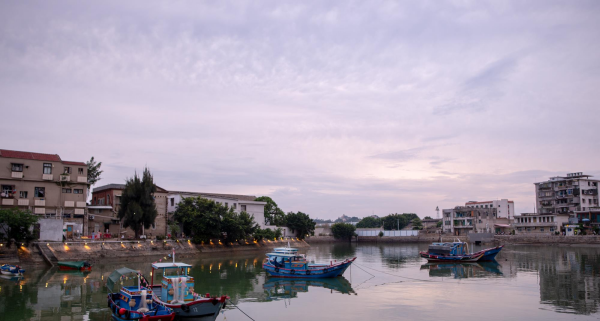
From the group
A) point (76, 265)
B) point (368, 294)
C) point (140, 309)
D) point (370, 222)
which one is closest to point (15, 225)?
point (76, 265)

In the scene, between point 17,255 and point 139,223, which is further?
point 139,223

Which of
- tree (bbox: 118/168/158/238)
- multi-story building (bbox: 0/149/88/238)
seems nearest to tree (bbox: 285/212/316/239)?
tree (bbox: 118/168/158/238)

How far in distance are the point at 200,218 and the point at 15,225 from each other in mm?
20441

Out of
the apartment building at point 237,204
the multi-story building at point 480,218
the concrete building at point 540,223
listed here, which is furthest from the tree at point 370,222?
the apartment building at point 237,204

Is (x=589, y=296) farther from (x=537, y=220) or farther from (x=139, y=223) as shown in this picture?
(x=537, y=220)

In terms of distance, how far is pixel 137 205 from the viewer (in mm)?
46750

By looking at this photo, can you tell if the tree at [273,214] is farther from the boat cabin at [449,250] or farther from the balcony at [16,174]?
the balcony at [16,174]

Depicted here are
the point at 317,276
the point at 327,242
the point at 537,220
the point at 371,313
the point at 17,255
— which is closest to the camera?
the point at 371,313

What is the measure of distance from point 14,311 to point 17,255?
18.6m

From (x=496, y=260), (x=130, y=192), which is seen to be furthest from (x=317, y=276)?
(x=130, y=192)

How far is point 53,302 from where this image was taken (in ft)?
72.4

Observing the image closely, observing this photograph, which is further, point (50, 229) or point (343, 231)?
point (343, 231)

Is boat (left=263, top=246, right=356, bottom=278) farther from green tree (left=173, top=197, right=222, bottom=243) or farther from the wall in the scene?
the wall

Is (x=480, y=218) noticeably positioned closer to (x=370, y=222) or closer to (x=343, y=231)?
(x=343, y=231)
